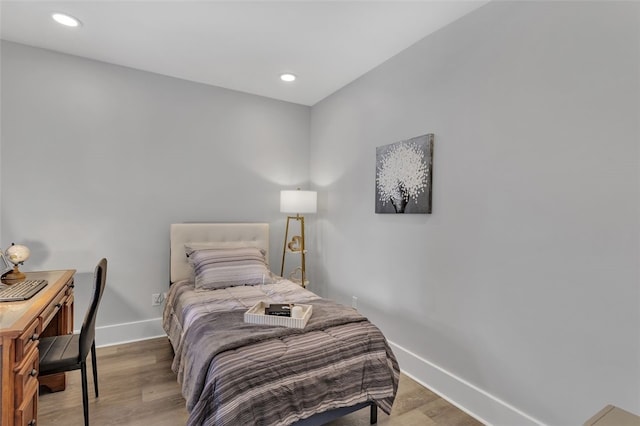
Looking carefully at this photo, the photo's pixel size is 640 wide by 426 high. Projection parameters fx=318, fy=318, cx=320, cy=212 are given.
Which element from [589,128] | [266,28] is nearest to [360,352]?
[589,128]

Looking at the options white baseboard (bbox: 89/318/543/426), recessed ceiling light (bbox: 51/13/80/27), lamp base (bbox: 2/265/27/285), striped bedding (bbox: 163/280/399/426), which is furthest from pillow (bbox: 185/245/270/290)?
recessed ceiling light (bbox: 51/13/80/27)

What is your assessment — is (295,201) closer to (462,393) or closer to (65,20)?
(462,393)

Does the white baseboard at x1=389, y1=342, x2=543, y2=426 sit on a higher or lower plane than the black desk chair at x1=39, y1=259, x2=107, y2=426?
lower

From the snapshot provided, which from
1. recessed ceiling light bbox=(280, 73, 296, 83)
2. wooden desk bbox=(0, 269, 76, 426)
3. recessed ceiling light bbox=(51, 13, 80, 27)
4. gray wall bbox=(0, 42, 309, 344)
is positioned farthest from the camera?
recessed ceiling light bbox=(280, 73, 296, 83)

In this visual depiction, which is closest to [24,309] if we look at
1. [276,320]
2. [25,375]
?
[25,375]

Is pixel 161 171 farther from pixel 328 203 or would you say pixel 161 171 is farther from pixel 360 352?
pixel 360 352

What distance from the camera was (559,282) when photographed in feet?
5.62

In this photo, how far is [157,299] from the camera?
10.7 feet

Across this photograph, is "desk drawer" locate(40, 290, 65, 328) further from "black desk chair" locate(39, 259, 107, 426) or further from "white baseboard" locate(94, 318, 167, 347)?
"white baseboard" locate(94, 318, 167, 347)

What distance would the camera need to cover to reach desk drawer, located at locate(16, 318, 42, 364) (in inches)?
56.0

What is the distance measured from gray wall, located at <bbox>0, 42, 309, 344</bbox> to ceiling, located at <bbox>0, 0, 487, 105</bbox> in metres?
0.27

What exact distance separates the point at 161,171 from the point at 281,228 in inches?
58.4

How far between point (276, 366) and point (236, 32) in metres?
2.35

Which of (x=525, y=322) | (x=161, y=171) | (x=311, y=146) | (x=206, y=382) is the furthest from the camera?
(x=311, y=146)
